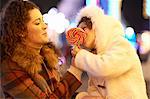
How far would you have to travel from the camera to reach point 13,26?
4.14 ft

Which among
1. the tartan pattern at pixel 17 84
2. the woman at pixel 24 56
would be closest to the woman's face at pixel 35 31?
the woman at pixel 24 56

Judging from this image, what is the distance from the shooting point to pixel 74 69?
4.66ft

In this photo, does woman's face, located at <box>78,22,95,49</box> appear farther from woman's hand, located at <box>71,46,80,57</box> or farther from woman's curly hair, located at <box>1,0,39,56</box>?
woman's curly hair, located at <box>1,0,39,56</box>

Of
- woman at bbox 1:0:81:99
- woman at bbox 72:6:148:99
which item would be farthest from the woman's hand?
woman at bbox 1:0:81:99

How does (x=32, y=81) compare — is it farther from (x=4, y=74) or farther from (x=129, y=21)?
(x=129, y=21)

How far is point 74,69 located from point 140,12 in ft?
4.43

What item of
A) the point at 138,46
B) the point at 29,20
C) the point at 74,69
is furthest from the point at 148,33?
the point at 29,20

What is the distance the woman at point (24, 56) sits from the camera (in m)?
1.22

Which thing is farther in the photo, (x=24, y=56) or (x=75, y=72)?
(x=75, y=72)

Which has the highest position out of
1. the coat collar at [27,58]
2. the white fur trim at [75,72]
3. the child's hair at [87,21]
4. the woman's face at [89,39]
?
the child's hair at [87,21]

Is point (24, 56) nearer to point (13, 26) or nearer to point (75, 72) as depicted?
point (13, 26)

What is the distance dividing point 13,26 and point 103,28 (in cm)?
34

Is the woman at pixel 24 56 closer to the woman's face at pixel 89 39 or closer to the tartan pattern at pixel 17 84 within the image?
the tartan pattern at pixel 17 84

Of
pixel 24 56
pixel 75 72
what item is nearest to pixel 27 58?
pixel 24 56
